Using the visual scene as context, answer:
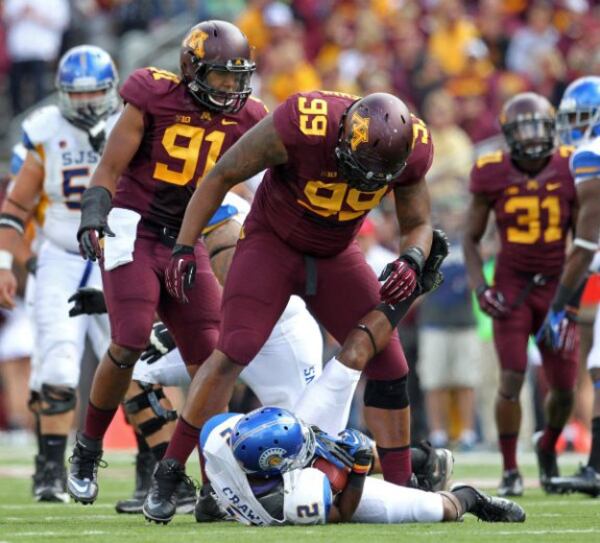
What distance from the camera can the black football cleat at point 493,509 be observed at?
6.03m

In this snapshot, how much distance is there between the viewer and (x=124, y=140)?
668cm

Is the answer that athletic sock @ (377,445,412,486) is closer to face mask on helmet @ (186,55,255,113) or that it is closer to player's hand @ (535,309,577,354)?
face mask on helmet @ (186,55,255,113)

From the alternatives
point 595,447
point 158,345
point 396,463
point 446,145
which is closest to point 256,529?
point 396,463

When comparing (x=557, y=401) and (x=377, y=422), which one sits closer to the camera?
(x=377, y=422)

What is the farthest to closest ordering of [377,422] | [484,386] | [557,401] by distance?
[484,386], [557,401], [377,422]

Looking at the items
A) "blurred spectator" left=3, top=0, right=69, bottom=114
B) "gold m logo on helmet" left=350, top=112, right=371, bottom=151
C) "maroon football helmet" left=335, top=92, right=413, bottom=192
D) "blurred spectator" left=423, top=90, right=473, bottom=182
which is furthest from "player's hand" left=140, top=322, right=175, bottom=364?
"blurred spectator" left=3, top=0, right=69, bottom=114

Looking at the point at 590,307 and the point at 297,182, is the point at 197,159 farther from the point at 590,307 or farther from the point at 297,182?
the point at 590,307

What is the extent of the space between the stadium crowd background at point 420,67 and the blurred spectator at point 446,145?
0.04 feet

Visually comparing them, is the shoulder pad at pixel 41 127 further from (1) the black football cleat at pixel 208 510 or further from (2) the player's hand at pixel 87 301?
(1) the black football cleat at pixel 208 510

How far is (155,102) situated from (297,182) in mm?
863

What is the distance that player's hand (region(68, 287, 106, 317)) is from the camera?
7.38m

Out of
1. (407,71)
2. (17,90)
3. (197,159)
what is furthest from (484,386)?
(197,159)

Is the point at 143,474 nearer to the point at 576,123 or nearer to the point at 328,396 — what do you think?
the point at 328,396

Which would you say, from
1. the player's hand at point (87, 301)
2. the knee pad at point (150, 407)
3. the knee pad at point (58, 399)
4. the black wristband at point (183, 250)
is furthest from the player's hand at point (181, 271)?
the knee pad at point (58, 399)
